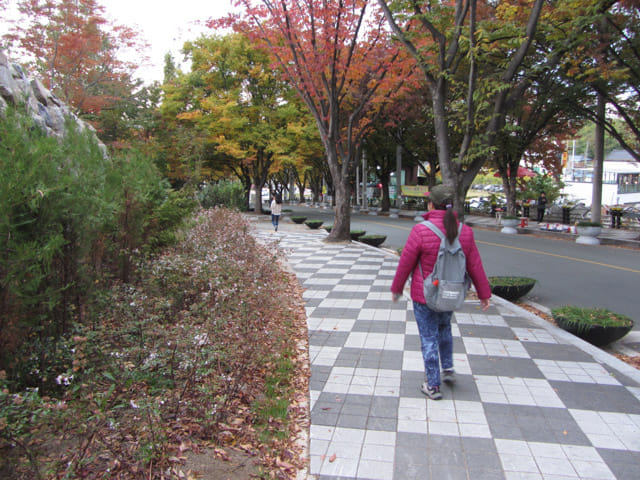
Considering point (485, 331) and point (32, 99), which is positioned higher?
point (32, 99)

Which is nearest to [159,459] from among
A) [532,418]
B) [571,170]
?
[532,418]

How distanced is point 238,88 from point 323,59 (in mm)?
15520

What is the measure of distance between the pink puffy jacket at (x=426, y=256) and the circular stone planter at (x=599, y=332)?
2351 mm

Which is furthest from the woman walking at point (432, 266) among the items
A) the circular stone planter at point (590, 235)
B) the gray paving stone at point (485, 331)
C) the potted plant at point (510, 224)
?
the potted plant at point (510, 224)

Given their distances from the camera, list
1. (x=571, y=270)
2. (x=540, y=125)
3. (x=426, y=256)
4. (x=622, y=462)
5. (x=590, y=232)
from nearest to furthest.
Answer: (x=622, y=462), (x=426, y=256), (x=571, y=270), (x=590, y=232), (x=540, y=125)

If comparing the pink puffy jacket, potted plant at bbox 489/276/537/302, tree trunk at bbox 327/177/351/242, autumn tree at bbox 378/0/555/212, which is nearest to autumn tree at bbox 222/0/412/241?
tree trunk at bbox 327/177/351/242

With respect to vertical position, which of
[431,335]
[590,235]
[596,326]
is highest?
[431,335]

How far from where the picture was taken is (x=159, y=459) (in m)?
2.54

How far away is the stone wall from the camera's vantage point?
4.88m

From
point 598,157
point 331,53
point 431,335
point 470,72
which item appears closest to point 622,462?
point 431,335

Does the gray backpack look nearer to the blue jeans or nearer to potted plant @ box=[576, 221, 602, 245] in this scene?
the blue jeans

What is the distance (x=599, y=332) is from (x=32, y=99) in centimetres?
801

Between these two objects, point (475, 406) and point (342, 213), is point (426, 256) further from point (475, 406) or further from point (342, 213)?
point (342, 213)

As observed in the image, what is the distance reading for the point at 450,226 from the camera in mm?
3365
